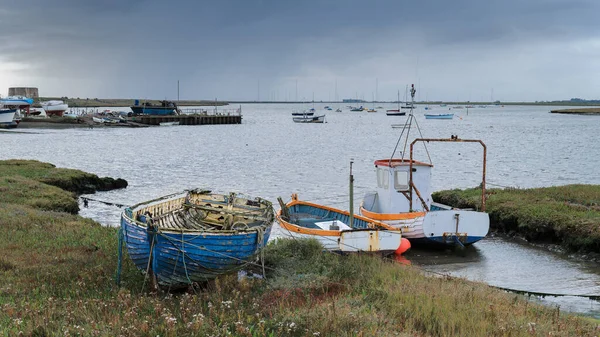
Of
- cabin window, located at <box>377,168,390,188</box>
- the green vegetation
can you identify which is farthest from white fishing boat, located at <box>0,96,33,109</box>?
the green vegetation

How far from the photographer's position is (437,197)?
26609 mm

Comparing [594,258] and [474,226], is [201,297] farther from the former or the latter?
[594,258]

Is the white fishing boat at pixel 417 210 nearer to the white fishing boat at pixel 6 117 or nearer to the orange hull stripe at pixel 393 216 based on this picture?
the orange hull stripe at pixel 393 216

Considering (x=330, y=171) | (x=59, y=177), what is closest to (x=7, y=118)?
(x=330, y=171)

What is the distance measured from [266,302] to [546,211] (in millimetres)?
14496

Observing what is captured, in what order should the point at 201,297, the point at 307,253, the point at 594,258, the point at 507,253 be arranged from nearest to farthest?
the point at 201,297, the point at 307,253, the point at 594,258, the point at 507,253

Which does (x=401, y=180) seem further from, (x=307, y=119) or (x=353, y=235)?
(x=307, y=119)

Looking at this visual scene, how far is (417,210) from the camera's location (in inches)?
842

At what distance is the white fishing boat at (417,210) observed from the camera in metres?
19.3

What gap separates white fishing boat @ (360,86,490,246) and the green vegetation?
205 cm

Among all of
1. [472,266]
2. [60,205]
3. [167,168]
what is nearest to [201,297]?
[472,266]

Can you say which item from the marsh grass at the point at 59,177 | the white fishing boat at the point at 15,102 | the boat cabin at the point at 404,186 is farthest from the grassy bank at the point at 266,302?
the white fishing boat at the point at 15,102

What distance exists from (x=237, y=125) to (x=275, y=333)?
118 m

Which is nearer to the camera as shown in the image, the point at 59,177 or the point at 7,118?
the point at 59,177
